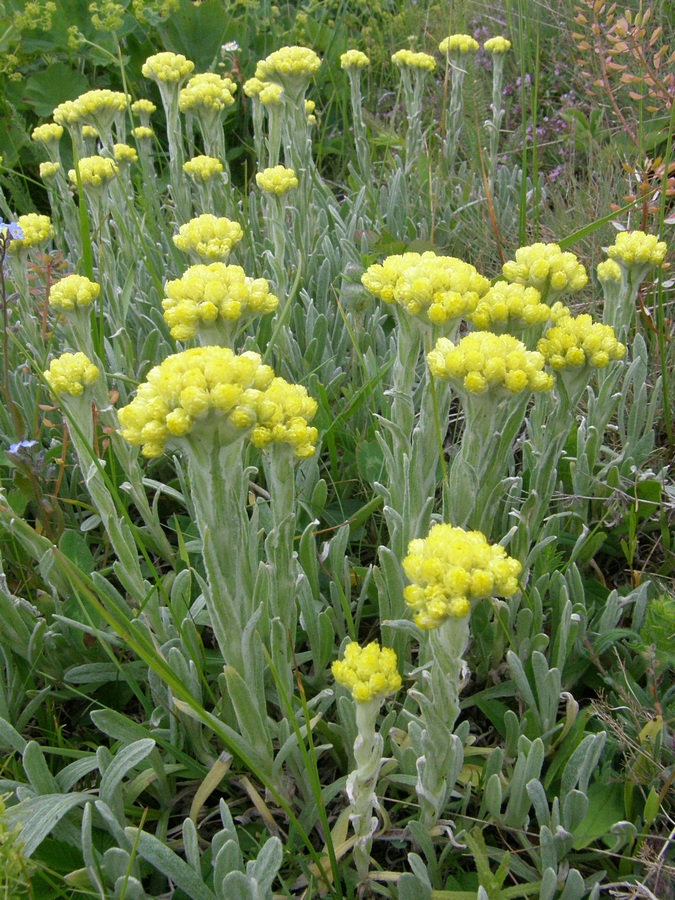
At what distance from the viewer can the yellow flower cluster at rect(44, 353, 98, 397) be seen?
141 cm

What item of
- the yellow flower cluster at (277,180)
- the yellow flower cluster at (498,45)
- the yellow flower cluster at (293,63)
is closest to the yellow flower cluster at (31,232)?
the yellow flower cluster at (277,180)

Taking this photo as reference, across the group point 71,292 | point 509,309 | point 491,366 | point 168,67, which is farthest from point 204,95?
point 491,366

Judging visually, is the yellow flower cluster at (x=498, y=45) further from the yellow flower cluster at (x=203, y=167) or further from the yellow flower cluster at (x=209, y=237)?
the yellow flower cluster at (x=209, y=237)

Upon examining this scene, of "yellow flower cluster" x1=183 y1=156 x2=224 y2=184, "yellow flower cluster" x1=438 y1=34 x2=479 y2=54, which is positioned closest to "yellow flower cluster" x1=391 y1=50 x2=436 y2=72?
"yellow flower cluster" x1=438 y1=34 x2=479 y2=54

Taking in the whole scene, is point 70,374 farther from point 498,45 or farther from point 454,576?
point 498,45

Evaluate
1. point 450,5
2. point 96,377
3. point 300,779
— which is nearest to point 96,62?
point 450,5

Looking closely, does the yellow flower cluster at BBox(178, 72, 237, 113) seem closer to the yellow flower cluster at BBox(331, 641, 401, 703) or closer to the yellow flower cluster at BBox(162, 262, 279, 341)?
the yellow flower cluster at BBox(162, 262, 279, 341)

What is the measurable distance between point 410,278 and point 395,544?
0.52m

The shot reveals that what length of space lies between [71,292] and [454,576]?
1.07 meters

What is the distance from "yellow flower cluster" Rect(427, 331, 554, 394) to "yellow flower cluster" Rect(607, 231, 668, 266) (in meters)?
0.68

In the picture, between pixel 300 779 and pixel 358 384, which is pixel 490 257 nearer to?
pixel 358 384

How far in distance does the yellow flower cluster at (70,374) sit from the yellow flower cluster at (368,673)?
0.76m

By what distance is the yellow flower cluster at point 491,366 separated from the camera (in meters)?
1.19

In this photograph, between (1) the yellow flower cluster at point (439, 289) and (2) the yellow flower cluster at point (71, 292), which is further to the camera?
(2) the yellow flower cluster at point (71, 292)
